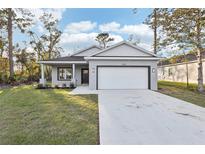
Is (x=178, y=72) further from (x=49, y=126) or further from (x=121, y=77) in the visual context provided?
(x=49, y=126)

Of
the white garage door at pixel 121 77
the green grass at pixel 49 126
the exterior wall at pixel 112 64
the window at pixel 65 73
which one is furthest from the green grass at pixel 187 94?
the window at pixel 65 73

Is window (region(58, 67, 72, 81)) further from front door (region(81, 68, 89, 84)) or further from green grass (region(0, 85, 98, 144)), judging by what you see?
green grass (region(0, 85, 98, 144))

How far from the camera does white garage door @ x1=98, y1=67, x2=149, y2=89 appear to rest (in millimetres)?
13328

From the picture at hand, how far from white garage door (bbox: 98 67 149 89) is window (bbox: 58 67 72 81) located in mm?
5914

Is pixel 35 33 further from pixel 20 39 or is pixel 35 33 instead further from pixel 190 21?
pixel 190 21

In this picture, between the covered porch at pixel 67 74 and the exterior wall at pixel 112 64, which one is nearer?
the exterior wall at pixel 112 64

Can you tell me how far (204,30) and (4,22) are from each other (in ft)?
71.9

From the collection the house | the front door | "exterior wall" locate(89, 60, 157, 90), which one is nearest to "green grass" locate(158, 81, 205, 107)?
"exterior wall" locate(89, 60, 157, 90)

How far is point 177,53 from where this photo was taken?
15.2 m

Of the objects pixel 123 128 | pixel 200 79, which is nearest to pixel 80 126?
pixel 123 128

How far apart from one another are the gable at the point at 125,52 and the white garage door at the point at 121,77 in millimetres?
1272

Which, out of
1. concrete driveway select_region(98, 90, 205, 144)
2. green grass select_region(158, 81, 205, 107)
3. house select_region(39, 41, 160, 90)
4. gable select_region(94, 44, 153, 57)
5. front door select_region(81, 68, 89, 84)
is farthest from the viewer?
front door select_region(81, 68, 89, 84)

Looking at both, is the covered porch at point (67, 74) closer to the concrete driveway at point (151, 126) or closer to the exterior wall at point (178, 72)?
the concrete driveway at point (151, 126)

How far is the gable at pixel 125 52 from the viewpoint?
13.7 m
